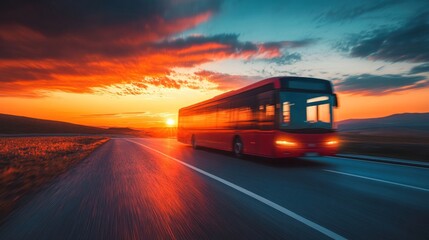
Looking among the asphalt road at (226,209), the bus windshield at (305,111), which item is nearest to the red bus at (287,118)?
the bus windshield at (305,111)

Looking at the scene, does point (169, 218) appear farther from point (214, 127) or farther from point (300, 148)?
point (214, 127)

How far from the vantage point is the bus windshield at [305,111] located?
428 inches

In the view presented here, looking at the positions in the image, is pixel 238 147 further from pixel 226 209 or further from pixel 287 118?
pixel 226 209

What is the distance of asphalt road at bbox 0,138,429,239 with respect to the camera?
385 cm

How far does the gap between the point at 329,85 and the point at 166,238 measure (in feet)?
33.7

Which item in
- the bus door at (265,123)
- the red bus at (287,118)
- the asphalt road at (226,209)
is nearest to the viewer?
the asphalt road at (226,209)

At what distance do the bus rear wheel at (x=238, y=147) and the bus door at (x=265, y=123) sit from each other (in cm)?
178

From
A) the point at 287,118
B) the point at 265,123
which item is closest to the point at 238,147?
the point at 265,123

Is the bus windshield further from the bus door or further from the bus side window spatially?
the bus door

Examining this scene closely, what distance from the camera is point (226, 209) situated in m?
4.96

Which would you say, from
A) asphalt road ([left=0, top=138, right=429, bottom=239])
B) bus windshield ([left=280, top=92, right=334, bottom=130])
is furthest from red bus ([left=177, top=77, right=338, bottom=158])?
asphalt road ([left=0, top=138, right=429, bottom=239])

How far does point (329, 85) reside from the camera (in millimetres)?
11961

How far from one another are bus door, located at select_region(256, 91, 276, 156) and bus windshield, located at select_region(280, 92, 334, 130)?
0.46 meters

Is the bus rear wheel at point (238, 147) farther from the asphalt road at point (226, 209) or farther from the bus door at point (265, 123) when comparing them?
the asphalt road at point (226, 209)
